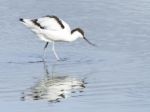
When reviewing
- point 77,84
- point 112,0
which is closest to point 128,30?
point 112,0

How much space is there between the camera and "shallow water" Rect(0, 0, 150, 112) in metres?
11.0

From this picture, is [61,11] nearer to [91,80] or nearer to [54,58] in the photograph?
[54,58]

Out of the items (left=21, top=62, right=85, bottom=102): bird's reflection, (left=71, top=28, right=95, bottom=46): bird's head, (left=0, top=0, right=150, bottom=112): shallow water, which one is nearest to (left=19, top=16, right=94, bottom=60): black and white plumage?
(left=71, top=28, right=95, bottom=46): bird's head

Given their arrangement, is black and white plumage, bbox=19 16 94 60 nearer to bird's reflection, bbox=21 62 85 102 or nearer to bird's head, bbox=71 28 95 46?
bird's head, bbox=71 28 95 46

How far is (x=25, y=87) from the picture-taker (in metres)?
12.0

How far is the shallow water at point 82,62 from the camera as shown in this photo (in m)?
11.0

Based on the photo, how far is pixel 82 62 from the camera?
14.2 meters

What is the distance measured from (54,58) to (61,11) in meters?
4.52

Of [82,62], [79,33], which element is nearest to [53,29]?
[79,33]

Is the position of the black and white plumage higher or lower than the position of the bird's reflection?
higher

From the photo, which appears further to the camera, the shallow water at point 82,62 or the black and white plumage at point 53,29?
the black and white plumage at point 53,29

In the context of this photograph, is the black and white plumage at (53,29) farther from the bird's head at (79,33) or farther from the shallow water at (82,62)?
the shallow water at (82,62)

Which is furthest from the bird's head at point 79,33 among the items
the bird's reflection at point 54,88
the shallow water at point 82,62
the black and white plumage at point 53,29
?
the bird's reflection at point 54,88

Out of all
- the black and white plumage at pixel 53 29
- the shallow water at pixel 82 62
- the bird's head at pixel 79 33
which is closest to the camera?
the shallow water at pixel 82 62
